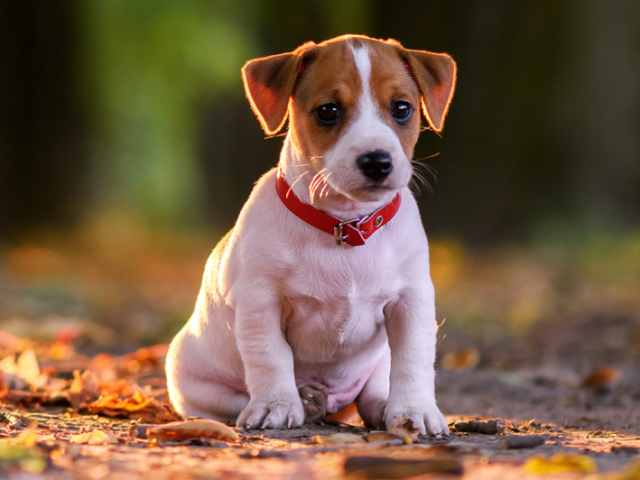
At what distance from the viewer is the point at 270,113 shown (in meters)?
3.67

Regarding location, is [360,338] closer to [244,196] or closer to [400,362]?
[400,362]

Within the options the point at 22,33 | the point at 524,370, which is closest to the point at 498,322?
the point at 524,370

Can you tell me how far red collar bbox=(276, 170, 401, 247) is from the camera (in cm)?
349

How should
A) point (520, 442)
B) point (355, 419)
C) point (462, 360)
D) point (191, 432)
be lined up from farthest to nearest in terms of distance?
point (462, 360) < point (355, 419) < point (191, 432) < point (520, 442)

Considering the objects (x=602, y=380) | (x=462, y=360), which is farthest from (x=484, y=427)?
(x=462, y=360)

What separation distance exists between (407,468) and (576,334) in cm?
536

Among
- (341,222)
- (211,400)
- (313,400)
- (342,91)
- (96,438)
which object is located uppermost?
(342,91)

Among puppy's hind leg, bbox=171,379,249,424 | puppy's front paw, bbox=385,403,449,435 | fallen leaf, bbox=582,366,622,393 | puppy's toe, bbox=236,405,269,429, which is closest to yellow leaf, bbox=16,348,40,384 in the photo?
puppy's hind leg, bbox=171,379,249,424

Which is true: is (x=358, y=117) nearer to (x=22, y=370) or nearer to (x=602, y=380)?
(x=22, y=370)

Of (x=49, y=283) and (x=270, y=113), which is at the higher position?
(x=270, y=113)

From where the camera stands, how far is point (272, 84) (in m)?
3.69

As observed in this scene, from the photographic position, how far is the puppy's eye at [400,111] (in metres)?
3.56

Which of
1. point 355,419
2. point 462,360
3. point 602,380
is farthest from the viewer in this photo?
point 462,360

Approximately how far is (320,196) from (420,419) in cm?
104
